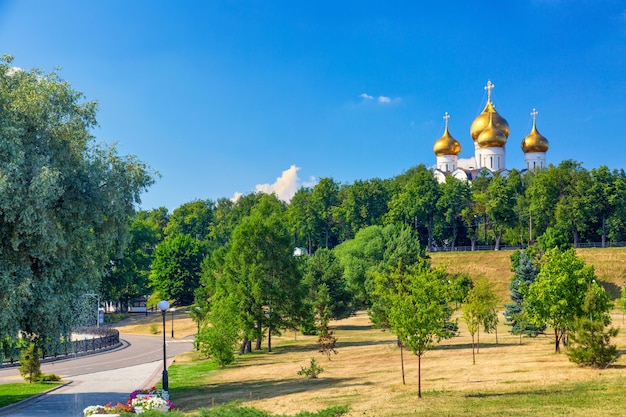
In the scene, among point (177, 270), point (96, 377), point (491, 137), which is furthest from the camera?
point (491, 137)

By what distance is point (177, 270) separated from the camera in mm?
82812

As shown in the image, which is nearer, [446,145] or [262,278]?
[262,278]

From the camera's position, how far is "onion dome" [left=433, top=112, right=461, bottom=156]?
364 ft

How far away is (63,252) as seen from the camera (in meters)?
A: 21.2

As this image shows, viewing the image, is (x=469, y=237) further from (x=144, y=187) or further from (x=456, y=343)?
(x=144, y=187)

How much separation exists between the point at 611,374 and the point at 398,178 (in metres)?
81.7

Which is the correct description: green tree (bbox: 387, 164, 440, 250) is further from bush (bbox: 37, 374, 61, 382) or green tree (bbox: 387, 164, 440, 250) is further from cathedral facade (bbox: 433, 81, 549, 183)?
bush (bbox: 37, 374, 61, 382)

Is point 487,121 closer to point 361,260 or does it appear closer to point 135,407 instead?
point 361,260

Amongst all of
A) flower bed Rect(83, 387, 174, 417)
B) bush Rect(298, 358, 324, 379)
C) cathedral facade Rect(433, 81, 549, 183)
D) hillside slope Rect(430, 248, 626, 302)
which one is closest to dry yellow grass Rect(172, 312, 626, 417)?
bush Rect(298, 358, 324, 379)

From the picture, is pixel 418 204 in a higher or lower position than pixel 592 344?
higher

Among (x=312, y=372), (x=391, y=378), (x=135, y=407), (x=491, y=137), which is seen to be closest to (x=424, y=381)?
(x=391, y=378)

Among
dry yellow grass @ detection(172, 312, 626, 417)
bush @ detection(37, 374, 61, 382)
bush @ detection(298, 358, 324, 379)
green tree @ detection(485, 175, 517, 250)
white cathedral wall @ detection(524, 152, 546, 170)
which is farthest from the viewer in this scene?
white cathedral wall @ detection(524, 152, 546, 170)

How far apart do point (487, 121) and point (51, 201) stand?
96.7 meters

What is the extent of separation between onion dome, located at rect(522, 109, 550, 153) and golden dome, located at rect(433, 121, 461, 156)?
482 inches
